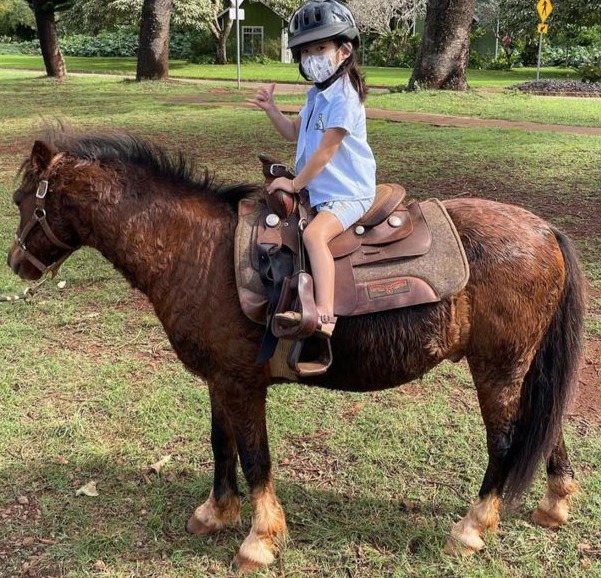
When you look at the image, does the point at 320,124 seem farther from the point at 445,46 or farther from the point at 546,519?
the point at 445,46

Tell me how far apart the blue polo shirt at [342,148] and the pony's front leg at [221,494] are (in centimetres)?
124

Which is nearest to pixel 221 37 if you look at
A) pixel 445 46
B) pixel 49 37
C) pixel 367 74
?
pixel 367 74

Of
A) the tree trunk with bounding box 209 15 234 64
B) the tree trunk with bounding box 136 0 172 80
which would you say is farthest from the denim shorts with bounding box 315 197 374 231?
the tree trunk with bounding box 209 15 234 64

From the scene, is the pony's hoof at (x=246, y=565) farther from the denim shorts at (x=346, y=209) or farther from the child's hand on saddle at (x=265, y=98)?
the child's hand on saddle at (x=265, y=98)

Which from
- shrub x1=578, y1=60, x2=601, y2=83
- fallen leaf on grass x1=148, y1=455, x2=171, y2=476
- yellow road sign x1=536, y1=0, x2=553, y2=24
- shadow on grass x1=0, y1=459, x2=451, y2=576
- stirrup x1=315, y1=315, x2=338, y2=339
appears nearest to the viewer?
stirrup x1=315, y1=315, x2=338, y2=339

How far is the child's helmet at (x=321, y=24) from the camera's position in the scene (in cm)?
249

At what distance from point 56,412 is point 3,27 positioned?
63610mm

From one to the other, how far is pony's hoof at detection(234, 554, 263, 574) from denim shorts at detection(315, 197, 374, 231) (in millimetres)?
1564

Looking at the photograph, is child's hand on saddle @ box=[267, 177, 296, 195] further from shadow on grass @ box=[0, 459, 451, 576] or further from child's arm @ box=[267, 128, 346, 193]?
shadow on grass @ box=[0, 459, 451, 576]

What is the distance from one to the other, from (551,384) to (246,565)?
1628 mm

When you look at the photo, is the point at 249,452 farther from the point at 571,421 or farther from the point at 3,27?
the point at 3,27

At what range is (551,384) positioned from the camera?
2.87 meters

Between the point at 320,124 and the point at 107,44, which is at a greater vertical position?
the point at 107,44

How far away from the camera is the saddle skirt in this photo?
2561mm
